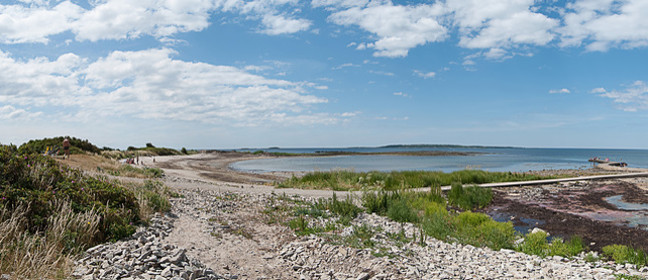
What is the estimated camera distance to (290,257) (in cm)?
785

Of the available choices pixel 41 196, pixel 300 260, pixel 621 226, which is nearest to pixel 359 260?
pixel 300 260

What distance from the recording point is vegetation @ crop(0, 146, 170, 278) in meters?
5.46

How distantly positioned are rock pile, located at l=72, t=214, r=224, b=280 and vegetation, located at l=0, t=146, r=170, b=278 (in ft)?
1.05

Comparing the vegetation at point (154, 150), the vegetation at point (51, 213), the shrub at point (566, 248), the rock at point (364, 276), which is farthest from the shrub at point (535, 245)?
the vegetation at point (154, 150)

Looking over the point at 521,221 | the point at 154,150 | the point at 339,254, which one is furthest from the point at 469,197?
the point at 154,150

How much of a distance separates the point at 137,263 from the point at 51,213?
2.72 metres

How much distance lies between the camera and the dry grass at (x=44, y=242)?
16.6 feet

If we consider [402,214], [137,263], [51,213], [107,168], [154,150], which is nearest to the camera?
[137,263]

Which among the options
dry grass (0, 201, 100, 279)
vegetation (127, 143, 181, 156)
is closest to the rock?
dry grass (0, 201, 100, 279)

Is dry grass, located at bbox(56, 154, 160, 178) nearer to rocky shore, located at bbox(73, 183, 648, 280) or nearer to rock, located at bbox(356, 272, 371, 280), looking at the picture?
rocky shore, located at bbox(73, 183, 648, 280)

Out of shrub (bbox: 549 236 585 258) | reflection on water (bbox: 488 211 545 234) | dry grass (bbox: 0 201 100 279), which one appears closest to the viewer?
dry grass (bbox: 0 201 100 279)

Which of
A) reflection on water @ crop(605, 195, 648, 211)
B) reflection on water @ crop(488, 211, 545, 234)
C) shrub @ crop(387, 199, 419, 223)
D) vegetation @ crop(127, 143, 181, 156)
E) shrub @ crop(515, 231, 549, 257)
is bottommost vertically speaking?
reflection on water @ crop(605, 195, 648, 211)

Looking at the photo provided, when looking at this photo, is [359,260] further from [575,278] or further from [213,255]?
[575,278]

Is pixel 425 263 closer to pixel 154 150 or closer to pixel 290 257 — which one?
pixel 290 257
